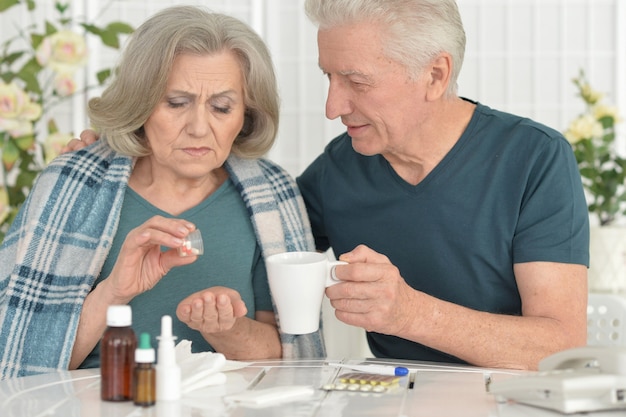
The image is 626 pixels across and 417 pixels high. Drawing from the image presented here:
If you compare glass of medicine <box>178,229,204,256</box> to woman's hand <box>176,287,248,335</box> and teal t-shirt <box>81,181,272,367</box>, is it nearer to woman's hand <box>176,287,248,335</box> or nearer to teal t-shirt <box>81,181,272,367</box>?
woman's hand <box>176,287,248,335</box>

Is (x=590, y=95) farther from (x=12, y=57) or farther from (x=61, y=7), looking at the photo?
(x=12, y=57)

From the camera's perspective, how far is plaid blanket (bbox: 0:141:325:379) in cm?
186

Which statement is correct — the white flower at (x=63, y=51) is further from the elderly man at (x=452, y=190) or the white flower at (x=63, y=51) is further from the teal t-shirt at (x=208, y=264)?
the elderly man at (x=452, y=190)

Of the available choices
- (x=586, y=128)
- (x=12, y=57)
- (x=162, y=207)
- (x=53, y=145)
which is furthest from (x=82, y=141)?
(x=586, y=128)

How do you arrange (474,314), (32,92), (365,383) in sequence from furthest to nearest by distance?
(32,92)
(474,314)
(365,383)

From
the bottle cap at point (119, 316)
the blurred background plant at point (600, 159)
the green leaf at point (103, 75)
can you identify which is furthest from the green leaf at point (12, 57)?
the bottle cap at point (119, 316)

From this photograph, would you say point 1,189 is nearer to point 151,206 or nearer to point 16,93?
point 16,93

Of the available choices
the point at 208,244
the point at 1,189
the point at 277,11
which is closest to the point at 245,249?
the point at 208,244

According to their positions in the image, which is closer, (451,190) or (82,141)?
(451,190)

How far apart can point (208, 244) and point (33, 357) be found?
45 cm

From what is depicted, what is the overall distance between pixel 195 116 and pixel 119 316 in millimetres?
747

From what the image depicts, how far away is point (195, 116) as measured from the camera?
1964 mm

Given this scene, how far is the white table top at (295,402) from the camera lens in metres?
1.30

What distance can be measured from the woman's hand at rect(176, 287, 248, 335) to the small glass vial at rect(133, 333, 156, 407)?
0.35 m
